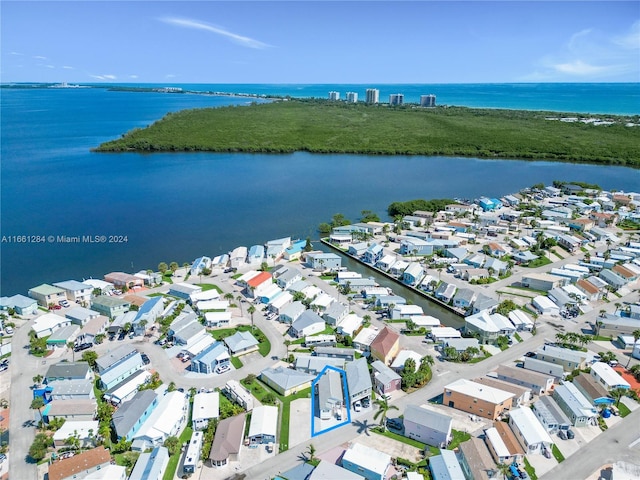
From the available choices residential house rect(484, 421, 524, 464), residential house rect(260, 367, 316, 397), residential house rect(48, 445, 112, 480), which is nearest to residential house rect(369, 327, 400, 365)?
residential house rect(260, 367, 316, 397)

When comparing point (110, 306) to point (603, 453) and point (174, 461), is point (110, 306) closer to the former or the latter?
point (174, 461)

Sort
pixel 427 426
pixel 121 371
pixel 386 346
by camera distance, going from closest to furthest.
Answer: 1. pixel 427 426
2. pixel 121 371
3. pixel 386 346

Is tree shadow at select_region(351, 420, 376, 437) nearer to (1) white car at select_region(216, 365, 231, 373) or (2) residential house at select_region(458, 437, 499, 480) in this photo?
(2) residential house at select_region(458, 437, 499, 480)

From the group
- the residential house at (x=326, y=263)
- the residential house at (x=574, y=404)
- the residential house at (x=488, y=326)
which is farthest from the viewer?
the residential house at (x=326, y=263)

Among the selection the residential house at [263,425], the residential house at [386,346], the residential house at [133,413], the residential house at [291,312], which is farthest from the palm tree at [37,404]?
the residential house at [386,346]

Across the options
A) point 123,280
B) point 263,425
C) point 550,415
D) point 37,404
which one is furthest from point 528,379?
point 123,280

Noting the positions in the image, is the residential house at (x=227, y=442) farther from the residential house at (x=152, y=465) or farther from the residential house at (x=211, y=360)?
the residential house at (x=211, y=360)
